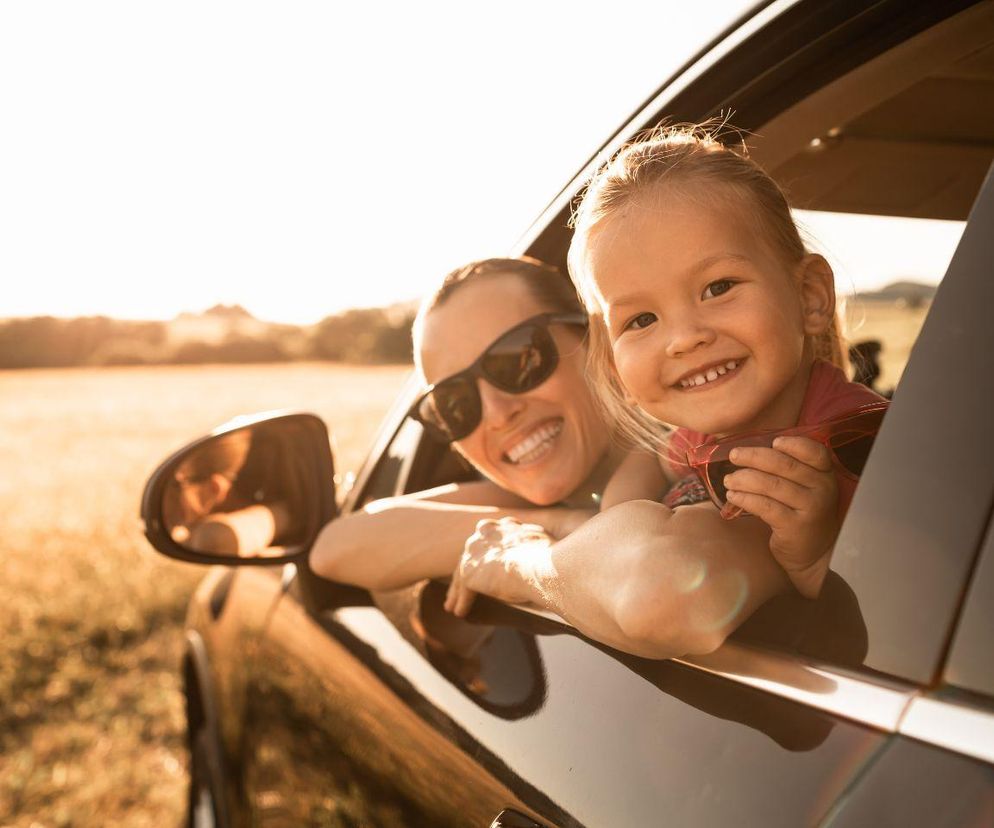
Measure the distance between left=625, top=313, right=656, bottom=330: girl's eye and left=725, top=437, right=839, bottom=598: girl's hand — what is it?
38cm

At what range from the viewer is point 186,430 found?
69.2 ft

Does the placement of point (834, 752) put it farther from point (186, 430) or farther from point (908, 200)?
point (186, 430)

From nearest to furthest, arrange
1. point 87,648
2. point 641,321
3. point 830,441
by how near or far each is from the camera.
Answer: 1. point 830,441
2. point 641,321
3. point 87,648

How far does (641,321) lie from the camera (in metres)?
1.60

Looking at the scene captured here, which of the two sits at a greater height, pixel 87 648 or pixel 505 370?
pixel 505 370

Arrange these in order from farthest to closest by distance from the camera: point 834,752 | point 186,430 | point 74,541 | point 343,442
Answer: point 186,430, point 343,442, point 74,541, point 834,752

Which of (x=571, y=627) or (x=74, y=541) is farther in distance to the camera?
(x=74, y=541)

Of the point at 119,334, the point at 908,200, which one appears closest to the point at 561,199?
the point at 908,200

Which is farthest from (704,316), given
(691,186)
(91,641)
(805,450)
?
(91,641)

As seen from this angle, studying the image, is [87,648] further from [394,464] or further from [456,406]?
[456,406]

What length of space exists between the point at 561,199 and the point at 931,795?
4.82 ft

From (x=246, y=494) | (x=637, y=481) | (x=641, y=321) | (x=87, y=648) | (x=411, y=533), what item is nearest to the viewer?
(x=641, y=321)

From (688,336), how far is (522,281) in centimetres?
81

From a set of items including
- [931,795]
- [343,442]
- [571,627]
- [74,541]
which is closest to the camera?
[931,795]
